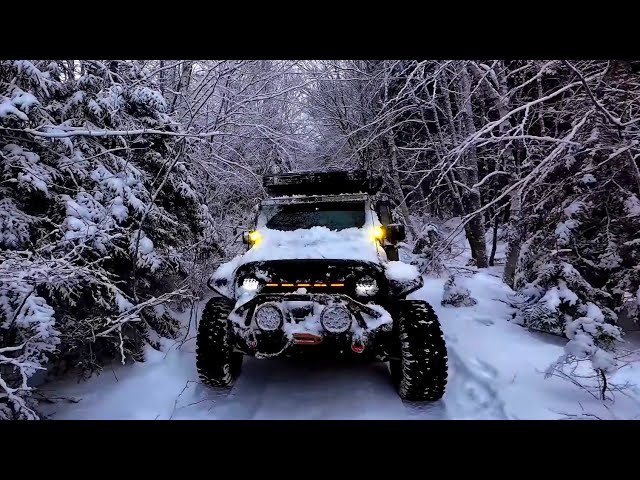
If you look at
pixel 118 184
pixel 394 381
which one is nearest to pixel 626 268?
pixel 394 381

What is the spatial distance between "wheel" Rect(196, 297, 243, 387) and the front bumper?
410 mm

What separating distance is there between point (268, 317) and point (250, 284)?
61 cm

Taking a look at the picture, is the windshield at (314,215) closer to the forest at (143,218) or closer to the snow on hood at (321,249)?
the snow on hood at (321,249)

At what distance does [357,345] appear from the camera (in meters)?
3.28

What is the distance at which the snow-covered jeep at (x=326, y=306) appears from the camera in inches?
131

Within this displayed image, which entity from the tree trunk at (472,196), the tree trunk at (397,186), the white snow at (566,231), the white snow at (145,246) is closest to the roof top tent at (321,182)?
the white snow at (145,246)

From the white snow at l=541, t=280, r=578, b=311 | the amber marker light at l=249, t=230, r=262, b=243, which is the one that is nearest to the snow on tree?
the white snow at l=541, t=280, r=578, b=311

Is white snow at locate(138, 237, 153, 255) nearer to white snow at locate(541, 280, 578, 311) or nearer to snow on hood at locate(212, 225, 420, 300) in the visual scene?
snow on hood at locate(212, 225, 420, 300)

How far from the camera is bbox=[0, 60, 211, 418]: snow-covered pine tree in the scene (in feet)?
9.54

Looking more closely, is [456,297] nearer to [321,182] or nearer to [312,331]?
[321,182]
